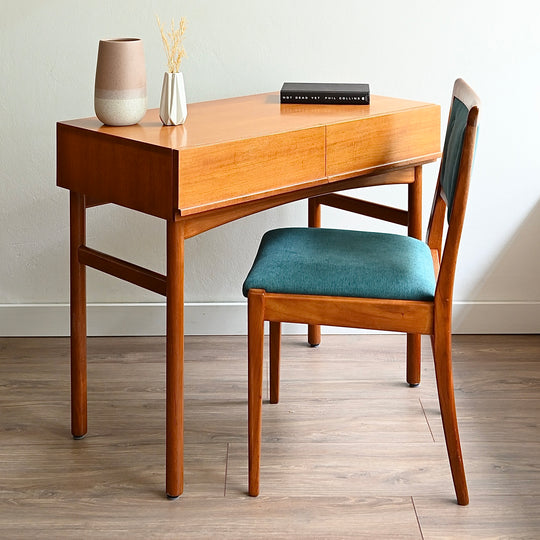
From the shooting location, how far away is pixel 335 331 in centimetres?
296

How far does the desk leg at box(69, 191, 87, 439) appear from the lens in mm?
2146

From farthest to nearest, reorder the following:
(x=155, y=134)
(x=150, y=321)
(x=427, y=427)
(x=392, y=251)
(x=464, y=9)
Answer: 1. (x=150, y=321)
2. (x=464, y=9)
3. (x=427, y=427)
4. (x=392, y=251)
5. (x=155, y=134)

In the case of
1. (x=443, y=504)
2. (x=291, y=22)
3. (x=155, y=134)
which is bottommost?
(x=443, y=504)

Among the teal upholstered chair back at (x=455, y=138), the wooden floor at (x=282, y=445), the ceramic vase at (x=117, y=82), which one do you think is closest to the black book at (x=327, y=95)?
the teal upholstered chair back at (x=455, y=138)

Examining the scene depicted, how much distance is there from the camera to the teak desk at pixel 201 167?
1874mm

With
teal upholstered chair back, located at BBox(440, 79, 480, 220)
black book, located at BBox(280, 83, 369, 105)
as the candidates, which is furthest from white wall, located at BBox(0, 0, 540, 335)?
teal upholstered chair back, located at BBox(440, 79, 480, 220)

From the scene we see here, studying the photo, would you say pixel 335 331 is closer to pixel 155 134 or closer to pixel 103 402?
pixel 103 402

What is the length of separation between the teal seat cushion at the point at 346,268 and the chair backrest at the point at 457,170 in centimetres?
8

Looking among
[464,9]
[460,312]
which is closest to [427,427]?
[460,312]

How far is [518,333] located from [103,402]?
1.37 m

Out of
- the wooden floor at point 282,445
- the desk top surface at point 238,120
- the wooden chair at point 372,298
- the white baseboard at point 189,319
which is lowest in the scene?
the wooden floor at point 282,445

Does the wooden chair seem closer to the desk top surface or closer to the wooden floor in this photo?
the wooden floor

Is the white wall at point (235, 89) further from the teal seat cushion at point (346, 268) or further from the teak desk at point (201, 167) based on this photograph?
the teal seat cushion at point (346, 268)

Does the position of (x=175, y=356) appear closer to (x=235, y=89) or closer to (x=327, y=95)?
(x=327, y=95)
